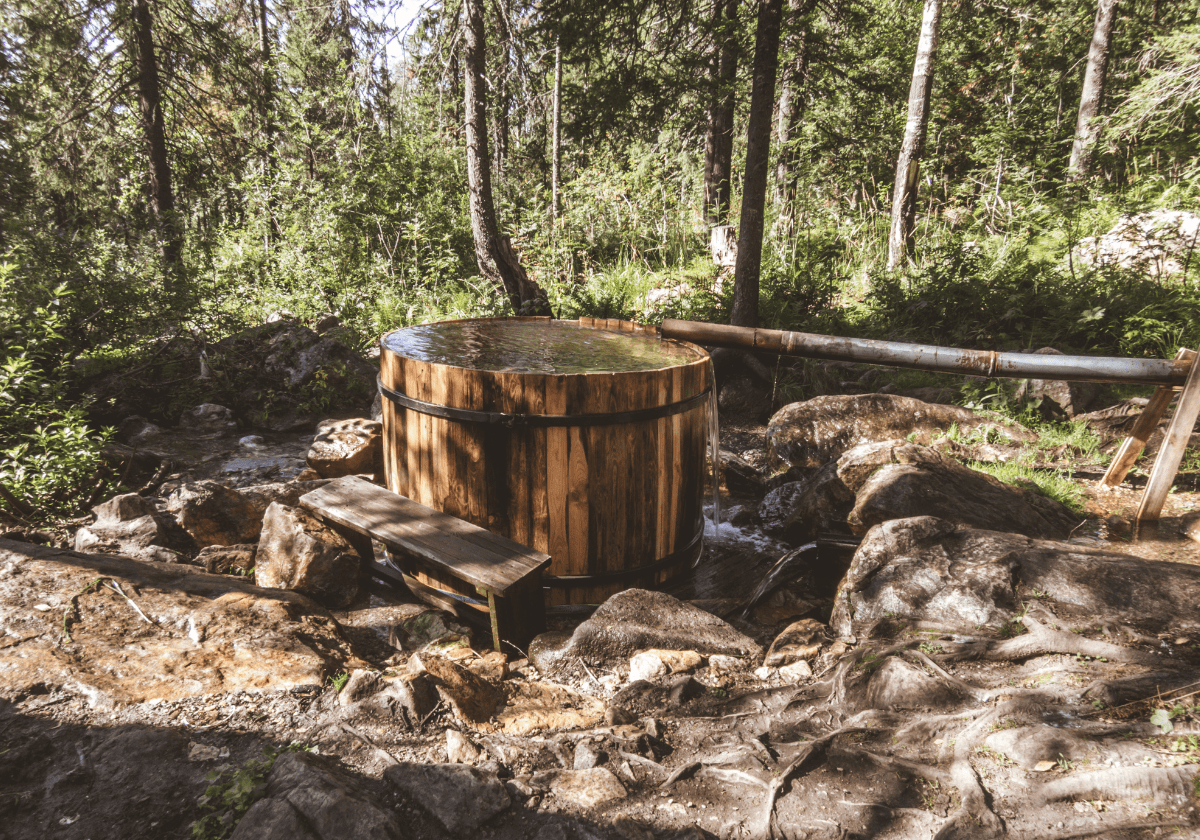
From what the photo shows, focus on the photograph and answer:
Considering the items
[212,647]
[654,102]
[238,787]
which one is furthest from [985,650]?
[654,102]

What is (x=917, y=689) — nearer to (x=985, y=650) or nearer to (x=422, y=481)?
(x=985, y=650)

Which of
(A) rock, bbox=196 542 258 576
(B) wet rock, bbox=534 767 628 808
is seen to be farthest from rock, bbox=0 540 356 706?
(B) wet rock, bbox=534 767 628 808

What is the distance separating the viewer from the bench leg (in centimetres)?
289

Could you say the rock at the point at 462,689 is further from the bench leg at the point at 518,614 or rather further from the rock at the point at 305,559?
the rock at the point at 305,559

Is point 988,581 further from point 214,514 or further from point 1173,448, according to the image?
point 214,514

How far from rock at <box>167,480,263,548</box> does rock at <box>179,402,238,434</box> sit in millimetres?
2511

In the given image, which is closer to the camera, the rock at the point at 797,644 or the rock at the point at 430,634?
the rock at the point at 797,644

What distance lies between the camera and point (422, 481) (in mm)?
3551

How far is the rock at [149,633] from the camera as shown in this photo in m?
2.29

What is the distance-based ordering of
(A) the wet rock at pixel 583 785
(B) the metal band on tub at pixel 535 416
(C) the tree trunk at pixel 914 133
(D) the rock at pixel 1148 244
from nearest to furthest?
(A) the wet rock at pixel 583 785
(B) the metal band on tub at pixel 535 416
(D) the rock at pixel 1148 244
(C) the tree trunk at pixel 914 133

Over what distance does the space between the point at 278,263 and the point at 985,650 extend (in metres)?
11.1

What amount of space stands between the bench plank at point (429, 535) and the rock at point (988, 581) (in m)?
1.58

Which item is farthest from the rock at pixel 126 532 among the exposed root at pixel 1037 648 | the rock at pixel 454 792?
the exposed root at pixel 1037 648

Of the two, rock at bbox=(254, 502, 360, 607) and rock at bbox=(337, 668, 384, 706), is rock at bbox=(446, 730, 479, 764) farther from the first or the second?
rock at bbox=(254, 502, 360, 607)
